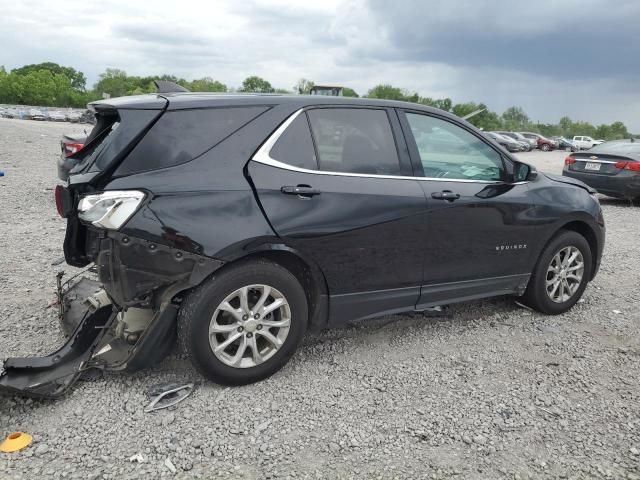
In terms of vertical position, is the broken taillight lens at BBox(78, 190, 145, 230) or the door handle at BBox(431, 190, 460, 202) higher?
the door handle at BBox(431, 190, 460, 202)

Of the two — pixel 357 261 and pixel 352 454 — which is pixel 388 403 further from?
pixel 357 261

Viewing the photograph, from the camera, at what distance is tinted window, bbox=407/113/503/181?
3830mm

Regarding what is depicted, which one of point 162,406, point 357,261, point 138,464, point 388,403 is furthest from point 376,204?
point 138,464

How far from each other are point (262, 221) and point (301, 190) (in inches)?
12.7

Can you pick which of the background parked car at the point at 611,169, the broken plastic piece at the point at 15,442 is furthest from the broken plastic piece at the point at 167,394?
the background parked car at the point at 611,169

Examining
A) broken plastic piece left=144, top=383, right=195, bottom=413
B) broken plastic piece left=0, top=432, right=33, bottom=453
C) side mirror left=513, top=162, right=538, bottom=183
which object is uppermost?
side mirror left=513, top=162, right=538, bottom=183

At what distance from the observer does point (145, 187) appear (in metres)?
2.91

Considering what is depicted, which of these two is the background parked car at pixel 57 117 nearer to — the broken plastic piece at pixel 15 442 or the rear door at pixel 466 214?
the rear door at pixel 466 214

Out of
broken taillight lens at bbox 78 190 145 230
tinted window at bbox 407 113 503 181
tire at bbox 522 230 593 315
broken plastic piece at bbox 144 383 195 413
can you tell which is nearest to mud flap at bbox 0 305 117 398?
broken plastic piece at bbox 144 383 195 413

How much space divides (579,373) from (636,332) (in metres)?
1.14

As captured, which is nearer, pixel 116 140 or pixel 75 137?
pixel 116 140

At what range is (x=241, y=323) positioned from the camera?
10.3 feet

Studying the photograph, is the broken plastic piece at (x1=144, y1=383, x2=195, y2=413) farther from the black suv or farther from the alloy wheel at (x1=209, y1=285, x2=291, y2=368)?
the alloy wheel at (x1=209, y1=285, x2=291, y2=368)

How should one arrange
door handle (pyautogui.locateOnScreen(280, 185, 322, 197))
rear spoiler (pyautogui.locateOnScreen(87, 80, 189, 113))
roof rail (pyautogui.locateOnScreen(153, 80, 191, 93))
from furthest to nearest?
1. roof rail (pyautogui.locateOnScreen(153, 80, 191, 93))
2. door handle (pyautogui.locateOnScreen(280, 185, 322, 197))
3. rear spoiler (pyautogui.locateOnScreen(87, 80, 189, 113))
